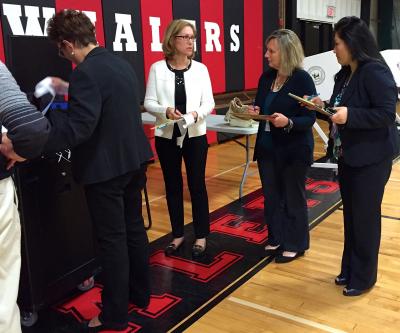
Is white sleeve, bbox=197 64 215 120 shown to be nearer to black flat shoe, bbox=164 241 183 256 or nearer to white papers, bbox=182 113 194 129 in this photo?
white papers, bbox=182 113 194 129

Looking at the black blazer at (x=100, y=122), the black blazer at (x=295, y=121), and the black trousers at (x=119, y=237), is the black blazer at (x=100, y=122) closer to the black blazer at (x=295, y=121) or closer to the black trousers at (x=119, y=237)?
the black trousers at (x=119, y=237)

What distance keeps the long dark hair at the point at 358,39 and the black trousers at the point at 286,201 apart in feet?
2.25

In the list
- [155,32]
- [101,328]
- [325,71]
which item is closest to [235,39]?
[155,32]

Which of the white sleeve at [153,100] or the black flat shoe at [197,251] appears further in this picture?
the black flat shoe at [197,251]

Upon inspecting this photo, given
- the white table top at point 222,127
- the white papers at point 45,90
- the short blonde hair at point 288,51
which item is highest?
the short blonde hair at point 288,51

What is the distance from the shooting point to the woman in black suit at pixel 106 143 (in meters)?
1.64

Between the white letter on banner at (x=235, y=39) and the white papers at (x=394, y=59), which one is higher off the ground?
the white letter on banner at (x=235, y=39)

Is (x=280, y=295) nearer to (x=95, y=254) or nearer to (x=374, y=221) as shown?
(x=374, y=221)

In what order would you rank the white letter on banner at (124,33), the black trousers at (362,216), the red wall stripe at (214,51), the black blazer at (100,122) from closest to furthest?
the black blazer at (100,122) → the black trousers at (362,216) → the white letter on banner at (124,33) → the red wall stripe at (214,51)

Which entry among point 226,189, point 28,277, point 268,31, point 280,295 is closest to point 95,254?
point 28,277

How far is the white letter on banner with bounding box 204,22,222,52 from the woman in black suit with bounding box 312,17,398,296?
3.98 metres

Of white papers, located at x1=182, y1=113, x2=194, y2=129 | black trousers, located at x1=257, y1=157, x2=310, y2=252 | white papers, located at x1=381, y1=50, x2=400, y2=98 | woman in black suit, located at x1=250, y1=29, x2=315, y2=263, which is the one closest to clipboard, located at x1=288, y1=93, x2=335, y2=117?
woman in black suit, located at x1=250, y1=29, x2=315, y2=263

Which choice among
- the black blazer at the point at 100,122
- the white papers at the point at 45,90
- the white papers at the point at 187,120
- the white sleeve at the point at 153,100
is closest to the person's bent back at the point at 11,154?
the black blazer at the point at 100,122

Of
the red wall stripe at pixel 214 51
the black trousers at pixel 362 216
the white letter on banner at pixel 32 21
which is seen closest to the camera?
the black trousers at pixel 362 216
